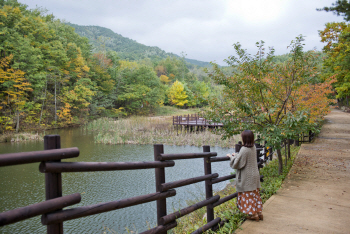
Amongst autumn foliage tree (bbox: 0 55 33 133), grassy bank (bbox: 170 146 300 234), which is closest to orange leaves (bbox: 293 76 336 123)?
grassy bank (bbox: 170 146 300 234)

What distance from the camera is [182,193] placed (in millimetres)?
9086

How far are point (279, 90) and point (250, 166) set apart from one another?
441 centimetres

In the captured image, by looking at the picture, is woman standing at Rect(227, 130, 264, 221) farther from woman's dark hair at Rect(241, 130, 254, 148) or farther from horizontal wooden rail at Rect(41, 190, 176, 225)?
horizontal wooden rail at Rect(41, 190, 176, 225)

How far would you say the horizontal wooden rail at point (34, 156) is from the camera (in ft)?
4.79

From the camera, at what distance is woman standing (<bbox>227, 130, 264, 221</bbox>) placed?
358cm

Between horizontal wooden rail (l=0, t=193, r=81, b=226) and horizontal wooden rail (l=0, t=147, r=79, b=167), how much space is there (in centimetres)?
27

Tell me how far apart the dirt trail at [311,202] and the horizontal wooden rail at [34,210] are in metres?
2.70

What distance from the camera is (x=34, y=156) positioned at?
62.2 inches

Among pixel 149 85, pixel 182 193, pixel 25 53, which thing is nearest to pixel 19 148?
pixel 25 53

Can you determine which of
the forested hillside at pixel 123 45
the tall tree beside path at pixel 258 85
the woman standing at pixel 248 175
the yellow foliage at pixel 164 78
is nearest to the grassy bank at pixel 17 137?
the tall tree beside path at pixel 258 85

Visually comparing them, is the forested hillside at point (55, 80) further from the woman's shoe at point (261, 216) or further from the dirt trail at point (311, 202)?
the woman's shoe at point (261, 216)

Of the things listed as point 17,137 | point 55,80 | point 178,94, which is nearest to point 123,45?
point 178,94

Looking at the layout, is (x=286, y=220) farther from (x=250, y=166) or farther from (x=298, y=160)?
(x=298, y=160)

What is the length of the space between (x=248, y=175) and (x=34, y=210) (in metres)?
2.91
